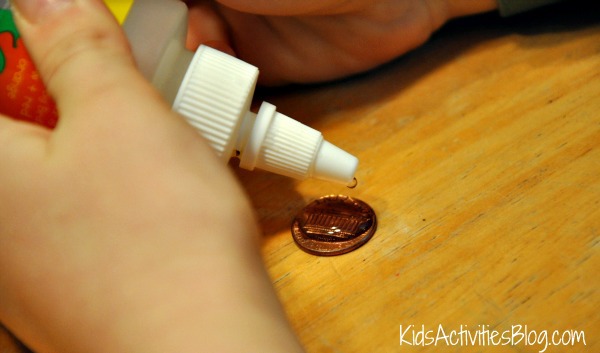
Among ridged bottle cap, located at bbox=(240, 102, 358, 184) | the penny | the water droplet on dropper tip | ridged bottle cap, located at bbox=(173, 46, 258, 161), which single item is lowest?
the penny

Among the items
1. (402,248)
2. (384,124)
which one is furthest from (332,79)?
(402,248)

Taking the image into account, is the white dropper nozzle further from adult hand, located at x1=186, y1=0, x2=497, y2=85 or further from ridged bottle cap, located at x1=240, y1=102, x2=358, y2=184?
adult hand, located at x1=186, y1=0, x2=497, y2=85

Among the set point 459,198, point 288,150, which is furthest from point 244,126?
point 459,198

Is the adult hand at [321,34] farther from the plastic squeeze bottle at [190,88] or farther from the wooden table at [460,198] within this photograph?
the plastic squeeze bottle at [190,88]

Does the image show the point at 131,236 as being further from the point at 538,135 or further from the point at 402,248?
the point at 538,135

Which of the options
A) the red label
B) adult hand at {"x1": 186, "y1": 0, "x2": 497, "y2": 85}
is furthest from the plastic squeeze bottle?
adult hand at {"x1": 186, "y1": 0, "x2": 497, "y2": 85}

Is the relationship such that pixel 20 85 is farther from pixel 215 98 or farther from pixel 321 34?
pixel 321 34

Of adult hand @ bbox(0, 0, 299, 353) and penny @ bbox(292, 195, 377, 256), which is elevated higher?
adult hand @ bbox(0, 0, 299, 353)
